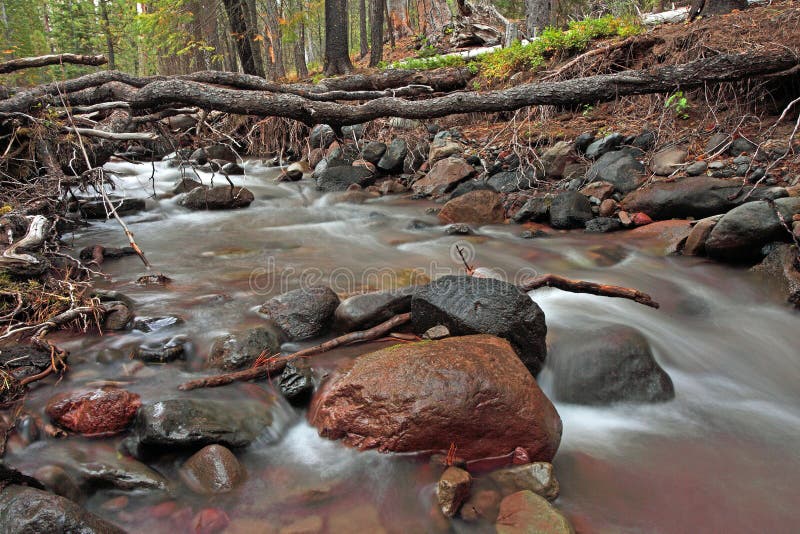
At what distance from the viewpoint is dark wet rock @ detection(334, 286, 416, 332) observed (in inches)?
150

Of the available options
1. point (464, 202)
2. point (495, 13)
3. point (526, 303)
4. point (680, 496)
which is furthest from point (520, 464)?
point (495, 13)

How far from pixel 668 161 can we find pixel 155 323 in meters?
6.91

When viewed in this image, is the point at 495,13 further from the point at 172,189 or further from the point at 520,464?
the point at 520,464

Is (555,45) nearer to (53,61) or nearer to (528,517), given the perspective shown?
(53,61)

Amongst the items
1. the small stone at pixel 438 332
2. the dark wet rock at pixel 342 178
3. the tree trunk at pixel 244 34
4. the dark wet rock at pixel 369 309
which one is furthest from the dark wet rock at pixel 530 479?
the tree trunk at pixel 244 34

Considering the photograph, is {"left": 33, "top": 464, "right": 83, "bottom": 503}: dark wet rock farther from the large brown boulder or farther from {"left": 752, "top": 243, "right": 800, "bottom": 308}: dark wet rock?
{"left": 752, "top": 243, "right": 800, "bottom": 308}: dark wet rock

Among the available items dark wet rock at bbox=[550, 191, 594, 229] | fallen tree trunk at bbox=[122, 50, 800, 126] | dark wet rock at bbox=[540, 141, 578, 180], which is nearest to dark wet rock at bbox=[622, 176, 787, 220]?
dark wet rock at bbox=[550, 191, 594, 229]

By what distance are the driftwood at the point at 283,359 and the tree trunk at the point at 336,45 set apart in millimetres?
11759

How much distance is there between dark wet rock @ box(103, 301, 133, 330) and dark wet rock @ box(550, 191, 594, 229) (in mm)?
5463

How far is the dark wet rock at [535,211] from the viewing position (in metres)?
7.17

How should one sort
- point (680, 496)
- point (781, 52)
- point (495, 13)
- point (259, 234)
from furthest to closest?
point (495, 13), point (259, 234), point (781, 52), point (680, 496)

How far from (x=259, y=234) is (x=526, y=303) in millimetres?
4974

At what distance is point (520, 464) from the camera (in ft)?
8.49

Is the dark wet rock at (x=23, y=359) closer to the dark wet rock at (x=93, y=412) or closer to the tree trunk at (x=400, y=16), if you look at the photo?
the dark wet rock at (x=93, y=412)
